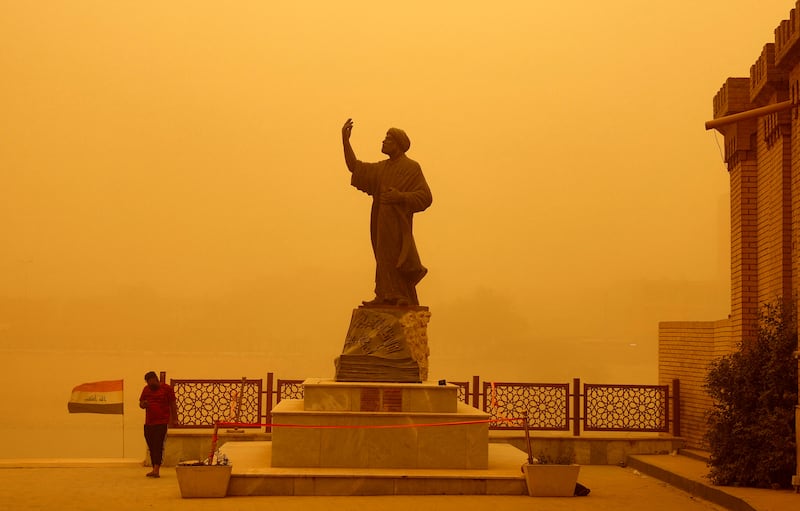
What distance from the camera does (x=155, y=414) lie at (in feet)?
43.3

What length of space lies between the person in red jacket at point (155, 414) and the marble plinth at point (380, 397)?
2556 millimetres

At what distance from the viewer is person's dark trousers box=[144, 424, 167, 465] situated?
13086 mm

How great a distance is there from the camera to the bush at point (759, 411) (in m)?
10.6

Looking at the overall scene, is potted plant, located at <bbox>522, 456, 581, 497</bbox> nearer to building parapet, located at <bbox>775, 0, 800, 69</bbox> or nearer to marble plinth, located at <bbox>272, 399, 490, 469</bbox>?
marble plinth, located at <bbox>272, 399, 490, 469</bbox>

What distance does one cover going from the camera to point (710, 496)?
11062 mm

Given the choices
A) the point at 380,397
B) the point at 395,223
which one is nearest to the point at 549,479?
the point at 380,397

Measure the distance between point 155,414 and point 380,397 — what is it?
10.9ft

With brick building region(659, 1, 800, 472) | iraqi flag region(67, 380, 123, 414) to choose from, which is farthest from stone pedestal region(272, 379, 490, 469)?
iraqi flag region(67, 380, 123, 414)

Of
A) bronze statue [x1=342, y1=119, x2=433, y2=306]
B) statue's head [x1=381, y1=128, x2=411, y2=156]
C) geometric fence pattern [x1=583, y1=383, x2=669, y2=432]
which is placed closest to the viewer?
bronze statue [x1=342, y1=119, x2=433, y2=306]

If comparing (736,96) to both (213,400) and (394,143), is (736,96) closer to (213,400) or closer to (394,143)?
(394,143)

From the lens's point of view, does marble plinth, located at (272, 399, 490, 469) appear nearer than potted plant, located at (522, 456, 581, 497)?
No

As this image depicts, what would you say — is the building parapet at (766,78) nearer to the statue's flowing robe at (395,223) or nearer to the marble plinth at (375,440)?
the statue's flowing robe at (395,223)

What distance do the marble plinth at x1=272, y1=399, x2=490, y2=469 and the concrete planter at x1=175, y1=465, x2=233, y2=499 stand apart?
3.10 feet

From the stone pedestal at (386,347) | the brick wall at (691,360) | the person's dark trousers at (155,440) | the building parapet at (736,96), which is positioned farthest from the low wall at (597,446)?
the building parapet at (736,96)
